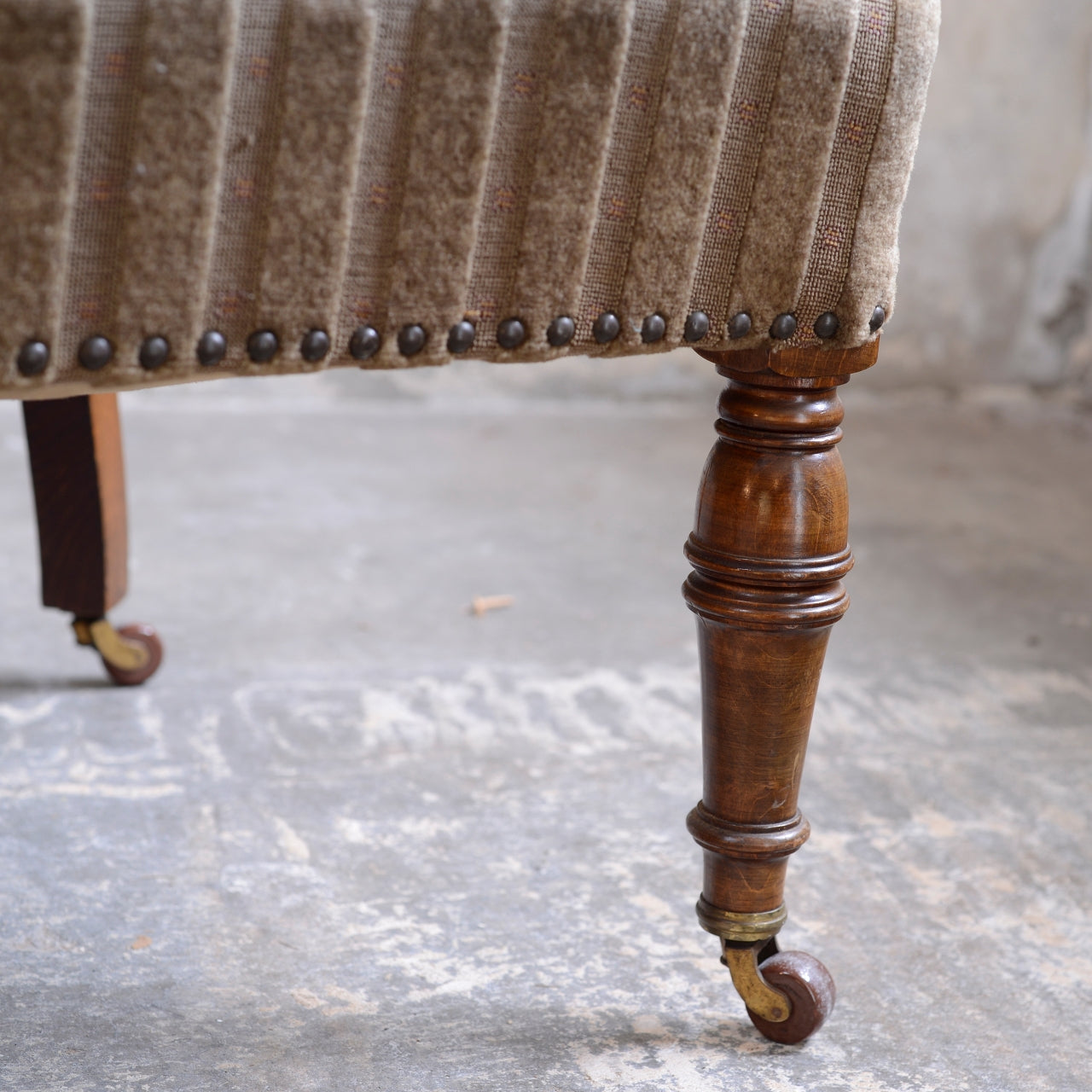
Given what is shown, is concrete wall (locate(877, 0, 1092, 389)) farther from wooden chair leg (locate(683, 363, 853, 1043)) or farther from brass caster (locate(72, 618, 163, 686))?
wooden chair leg (locate(683, 363, 853, 1043))

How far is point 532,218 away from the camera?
2.45 ft

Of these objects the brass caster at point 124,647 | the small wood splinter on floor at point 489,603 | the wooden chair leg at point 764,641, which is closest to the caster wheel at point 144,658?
the brass caster at point 124,647

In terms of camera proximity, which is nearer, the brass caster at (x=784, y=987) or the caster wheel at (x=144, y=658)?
the brass caster at (x=784, y=987)

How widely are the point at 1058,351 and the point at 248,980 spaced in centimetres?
302

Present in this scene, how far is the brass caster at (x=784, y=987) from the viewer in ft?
3.10

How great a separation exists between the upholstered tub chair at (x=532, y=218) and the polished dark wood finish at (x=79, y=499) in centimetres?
76

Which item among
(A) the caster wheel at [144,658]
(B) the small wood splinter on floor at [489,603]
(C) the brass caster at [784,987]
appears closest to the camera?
(C) the brass caster at [784,987]

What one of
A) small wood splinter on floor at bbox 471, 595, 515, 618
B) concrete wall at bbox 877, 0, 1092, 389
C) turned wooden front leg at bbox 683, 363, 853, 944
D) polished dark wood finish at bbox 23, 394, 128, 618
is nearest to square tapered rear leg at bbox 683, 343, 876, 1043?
turned wooden front leg at bbox 683, 363, 853, 944

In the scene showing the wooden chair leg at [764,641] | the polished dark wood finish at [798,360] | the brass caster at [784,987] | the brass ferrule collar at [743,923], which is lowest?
the brass caster at [784,987]

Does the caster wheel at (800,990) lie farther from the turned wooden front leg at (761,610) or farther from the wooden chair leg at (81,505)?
the wooden chair leg at (81,505)

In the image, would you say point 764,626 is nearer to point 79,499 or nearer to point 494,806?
point 494,806

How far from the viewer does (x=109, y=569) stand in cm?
146

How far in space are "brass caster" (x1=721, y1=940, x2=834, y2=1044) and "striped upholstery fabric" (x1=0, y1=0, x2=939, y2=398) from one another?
451 mm

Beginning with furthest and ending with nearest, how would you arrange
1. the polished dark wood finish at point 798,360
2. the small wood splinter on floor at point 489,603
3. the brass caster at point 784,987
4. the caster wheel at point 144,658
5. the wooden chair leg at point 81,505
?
the small wood splinter on floor at point 489,603
the caster wheel at point 144,658
the wooden chair leg at point 81,505
the brass caster at point 784,987
the polished dark wood finish at point 798,360
